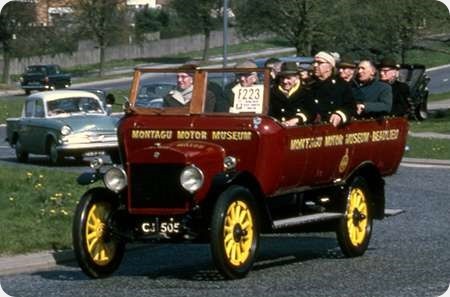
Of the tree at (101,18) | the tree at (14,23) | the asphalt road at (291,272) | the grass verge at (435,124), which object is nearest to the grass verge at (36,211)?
the asphalt road at (291,272)

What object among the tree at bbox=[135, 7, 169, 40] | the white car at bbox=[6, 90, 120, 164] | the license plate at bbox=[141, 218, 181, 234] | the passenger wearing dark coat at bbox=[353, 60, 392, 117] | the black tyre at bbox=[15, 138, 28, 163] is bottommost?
the tree at bbox=[135, 7, 169, 40]

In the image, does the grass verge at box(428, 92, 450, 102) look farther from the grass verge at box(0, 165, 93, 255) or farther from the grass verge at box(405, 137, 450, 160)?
the grass verge at box(0, 165, 93, 255)

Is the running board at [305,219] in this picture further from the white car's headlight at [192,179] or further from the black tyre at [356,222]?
the white car's headlight at [192,179]

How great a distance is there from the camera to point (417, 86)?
4244cm

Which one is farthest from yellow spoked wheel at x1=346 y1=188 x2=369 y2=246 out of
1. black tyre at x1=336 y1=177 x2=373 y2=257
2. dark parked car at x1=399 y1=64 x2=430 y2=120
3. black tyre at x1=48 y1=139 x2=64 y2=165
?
dark parked car at x1=399 y1=64 x2=430 y2=120

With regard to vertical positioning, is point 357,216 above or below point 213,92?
below

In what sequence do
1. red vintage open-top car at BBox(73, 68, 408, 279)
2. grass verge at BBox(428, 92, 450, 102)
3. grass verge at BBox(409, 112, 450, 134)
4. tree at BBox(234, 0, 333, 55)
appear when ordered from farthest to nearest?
grass verge at BBox(428, 92, 450, 102), tree at BBox(234, 0, 333, 55), grass verge at BBox(409, 112, 450, 134), red vintage open-top car at BBox(73, 68, 408, 279)

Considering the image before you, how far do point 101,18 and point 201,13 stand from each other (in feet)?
19.8

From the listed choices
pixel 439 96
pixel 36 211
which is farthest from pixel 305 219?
pixel 439 96

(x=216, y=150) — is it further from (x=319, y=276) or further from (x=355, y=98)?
(x=355, y=98)

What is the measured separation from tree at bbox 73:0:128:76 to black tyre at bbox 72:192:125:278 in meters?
51.3

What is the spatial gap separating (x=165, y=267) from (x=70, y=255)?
3.65 ft

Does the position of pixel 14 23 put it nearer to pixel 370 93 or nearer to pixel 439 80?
pixel 439 80

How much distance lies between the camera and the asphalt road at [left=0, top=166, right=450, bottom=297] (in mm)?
10984
